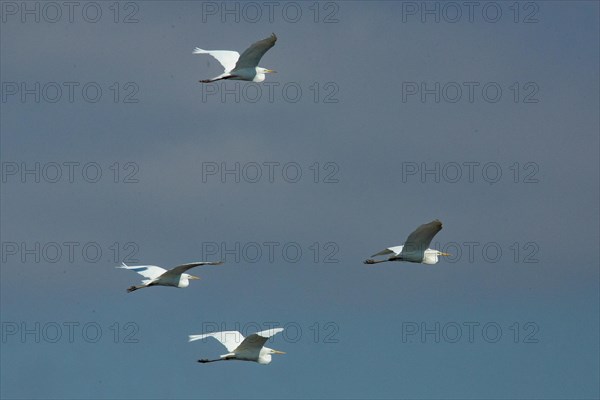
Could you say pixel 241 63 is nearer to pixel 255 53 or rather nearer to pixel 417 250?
pixel 255 53

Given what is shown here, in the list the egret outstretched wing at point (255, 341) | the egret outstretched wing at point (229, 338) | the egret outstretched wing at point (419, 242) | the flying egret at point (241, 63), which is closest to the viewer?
the egret outstretched wing at point (419, 242)

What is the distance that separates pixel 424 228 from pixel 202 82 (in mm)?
9151

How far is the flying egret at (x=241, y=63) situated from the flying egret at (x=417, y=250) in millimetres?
7395

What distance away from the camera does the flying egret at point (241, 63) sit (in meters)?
63.3

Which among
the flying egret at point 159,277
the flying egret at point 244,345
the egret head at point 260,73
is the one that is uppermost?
the egret head at point 260,73

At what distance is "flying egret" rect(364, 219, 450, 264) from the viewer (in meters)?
62.0

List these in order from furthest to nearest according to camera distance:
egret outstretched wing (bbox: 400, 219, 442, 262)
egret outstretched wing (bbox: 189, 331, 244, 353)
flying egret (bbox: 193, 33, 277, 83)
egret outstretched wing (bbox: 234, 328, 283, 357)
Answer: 1. egret outstretched wing (bbox: 189, 331, 244, 353)
2. flying egret (bbox: 193, 33, 277, 83)
3. egret outstretched wing (bbox: 234, 328, 283, 357)
4. egret outstretched wing (bbox: 400, 219, 442, 262)

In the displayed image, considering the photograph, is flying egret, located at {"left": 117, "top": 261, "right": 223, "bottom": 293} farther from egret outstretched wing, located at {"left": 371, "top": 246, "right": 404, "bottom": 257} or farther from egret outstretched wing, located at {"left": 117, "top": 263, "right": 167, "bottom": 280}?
egret outstretched wing, located at {"left": 371, "top": 246, "right": 404, "bottom": 257}

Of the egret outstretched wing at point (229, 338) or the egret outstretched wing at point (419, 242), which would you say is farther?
the egret outstretched wing at point (229, 338)

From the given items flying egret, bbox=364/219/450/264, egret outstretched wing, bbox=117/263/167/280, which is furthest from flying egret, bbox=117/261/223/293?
flying egret, bbox=364/219/450/264

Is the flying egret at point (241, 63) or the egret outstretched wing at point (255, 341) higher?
the flying egret at point (241, 63)

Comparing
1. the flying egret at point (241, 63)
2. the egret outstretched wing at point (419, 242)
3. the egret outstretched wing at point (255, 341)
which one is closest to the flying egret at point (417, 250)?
the egret outstretched wing at point (419, 242)

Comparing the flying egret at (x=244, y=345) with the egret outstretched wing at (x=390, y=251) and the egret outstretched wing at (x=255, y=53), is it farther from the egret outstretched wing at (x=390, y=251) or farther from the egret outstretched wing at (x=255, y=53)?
the egret outstretched wing at (x=255, y=53)

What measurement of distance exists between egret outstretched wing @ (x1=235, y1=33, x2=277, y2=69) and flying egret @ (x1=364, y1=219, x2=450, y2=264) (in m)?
7.54
